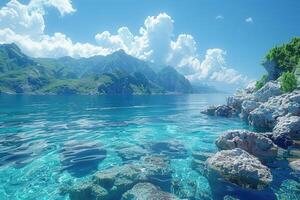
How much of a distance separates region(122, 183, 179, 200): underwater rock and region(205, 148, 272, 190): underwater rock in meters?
5.41

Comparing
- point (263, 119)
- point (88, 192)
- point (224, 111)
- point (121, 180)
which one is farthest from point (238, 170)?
point (224, 111)

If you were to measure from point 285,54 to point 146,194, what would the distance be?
282ft

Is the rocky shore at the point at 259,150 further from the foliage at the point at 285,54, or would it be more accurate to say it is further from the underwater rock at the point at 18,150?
the foliage at the point at 285,54

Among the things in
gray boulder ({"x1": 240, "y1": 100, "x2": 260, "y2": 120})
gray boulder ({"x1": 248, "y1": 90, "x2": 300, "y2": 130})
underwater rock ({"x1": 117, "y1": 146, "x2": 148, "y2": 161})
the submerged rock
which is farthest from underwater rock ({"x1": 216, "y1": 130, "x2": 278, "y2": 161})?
the submerged rock

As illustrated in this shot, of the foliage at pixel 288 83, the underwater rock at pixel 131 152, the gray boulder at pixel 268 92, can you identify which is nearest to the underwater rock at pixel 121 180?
the underwater rock at pixel 131 152

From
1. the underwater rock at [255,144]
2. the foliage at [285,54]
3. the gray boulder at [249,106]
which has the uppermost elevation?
the foliage at [285,54]

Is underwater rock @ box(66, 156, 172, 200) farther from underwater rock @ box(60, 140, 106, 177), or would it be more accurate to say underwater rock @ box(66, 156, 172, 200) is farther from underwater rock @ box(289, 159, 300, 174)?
underwater rock @ box(289, 159, 300, 174)

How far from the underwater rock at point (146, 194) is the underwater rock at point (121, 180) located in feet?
A: 2.56

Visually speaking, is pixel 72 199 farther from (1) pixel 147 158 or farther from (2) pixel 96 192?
(1) pixel 147 158

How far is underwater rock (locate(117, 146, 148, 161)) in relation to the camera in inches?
1247

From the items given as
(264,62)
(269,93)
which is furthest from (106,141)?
(264,62)

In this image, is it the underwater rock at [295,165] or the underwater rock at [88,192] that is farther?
the underwater rock at [295,165]

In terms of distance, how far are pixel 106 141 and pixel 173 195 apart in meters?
22.6

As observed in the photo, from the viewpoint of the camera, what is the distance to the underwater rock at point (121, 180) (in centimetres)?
2062
